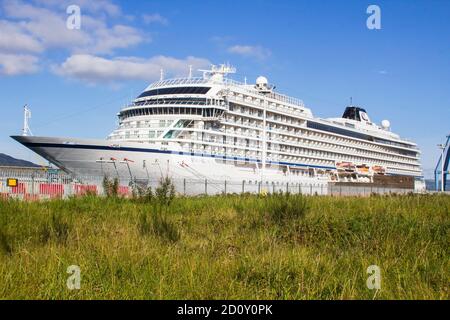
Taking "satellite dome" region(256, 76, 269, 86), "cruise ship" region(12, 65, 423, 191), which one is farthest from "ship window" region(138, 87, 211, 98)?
"satellite dome" region(256, 76, 269, 86)

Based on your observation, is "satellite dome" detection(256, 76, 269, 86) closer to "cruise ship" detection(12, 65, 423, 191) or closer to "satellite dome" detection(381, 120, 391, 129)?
"cruise ship" detection(12, 65, 423, 191)

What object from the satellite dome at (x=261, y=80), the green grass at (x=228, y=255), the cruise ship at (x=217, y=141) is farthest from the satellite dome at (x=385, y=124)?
the green grass at (x=228, y=255)

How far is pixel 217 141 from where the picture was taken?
136 ft

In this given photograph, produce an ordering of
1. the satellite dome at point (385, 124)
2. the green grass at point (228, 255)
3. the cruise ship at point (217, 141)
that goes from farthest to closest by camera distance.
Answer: the satellite dome at point (385, 124) < the cruise ship at point (217, 141) < the green grass at point (228, 255)

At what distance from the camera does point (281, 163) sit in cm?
4900

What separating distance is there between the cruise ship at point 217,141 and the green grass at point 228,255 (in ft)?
77.9

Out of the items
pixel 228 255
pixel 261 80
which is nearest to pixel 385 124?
pixel 261 80

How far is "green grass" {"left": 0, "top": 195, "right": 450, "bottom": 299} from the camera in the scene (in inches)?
201

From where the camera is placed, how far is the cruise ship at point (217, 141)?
1359 inches

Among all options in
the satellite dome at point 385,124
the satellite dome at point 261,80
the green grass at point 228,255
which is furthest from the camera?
the satellite dome at point 385,124

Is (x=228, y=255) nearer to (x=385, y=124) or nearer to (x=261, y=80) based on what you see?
(x=261, y=80)

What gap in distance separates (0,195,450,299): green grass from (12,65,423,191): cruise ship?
77.9ft

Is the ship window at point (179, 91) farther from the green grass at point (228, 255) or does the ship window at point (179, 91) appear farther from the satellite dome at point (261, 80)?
the green grass at point (228, 255)

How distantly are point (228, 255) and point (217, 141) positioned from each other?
114ft
